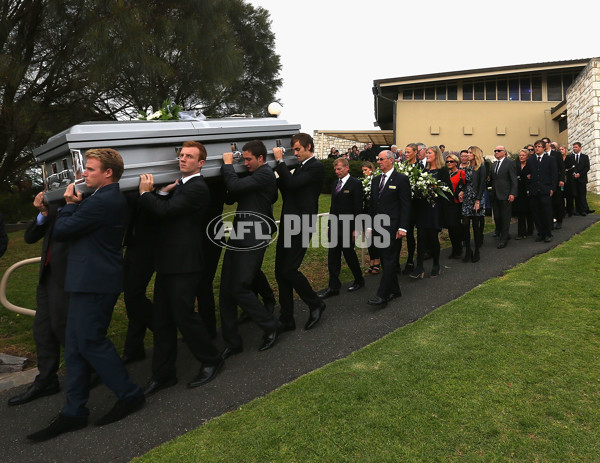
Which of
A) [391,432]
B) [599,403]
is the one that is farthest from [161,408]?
[599,403]

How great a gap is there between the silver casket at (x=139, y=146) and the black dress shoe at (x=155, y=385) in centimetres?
156

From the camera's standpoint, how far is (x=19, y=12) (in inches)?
397

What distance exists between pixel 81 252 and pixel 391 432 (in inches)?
92.7

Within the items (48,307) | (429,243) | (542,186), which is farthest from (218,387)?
(542,186)

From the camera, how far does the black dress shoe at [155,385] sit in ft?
12.2

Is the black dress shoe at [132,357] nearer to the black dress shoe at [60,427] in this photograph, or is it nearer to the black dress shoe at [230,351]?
the black dress shoe at [230,351]

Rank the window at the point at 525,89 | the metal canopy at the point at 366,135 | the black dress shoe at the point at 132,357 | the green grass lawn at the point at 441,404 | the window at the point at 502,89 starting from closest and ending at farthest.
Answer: the green grass lawn at the point at 441,404
the black dress shoe at the point at 132,357
the window at the point at 525,89
the window at the point at 502,89
the metal canopy at the point at 366,135

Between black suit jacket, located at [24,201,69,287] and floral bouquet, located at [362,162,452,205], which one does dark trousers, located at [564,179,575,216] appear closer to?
floral bouquet, located at [362,162,452,205]

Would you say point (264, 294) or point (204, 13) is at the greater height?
point (204, 13)

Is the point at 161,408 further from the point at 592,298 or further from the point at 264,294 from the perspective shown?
the point at 592,298

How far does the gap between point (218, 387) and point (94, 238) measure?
1.49m

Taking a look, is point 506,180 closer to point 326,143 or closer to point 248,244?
point 248,244

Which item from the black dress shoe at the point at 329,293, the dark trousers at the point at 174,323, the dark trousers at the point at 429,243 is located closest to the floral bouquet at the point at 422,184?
the dark trousers at the point at 429,243

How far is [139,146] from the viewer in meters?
3.74
